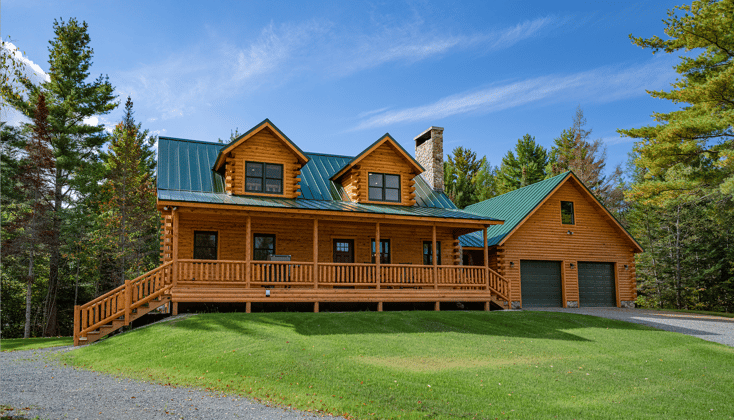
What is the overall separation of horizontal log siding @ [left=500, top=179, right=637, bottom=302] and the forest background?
2067mm

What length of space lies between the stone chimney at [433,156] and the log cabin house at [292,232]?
48.7 inches

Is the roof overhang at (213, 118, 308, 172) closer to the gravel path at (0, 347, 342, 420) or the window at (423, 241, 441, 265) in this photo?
the window at (423, 241, 441, 265)

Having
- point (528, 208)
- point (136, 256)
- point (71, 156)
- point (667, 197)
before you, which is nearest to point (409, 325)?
point (528, 208)

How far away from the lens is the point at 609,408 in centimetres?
786

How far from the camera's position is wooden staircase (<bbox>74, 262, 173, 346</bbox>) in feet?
44.5

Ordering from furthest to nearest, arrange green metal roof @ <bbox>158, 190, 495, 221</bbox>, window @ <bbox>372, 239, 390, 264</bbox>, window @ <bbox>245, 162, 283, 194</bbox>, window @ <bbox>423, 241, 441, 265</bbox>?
window @ <bbox>423, 241, 441, 265</bbox> → window @ <bbox>372, 239, 390, 264</bbox> → window @ <bbox>245, 162, 283, 194</bbox> → green metal roof @ <bbox>158, 190, 495, 221</bbox>

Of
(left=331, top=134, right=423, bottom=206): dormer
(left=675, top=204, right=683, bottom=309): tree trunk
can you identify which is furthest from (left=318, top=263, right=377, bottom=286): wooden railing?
(left=675, top=204, right=683, bottom=309): tree trunk

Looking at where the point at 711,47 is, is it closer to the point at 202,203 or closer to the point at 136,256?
the point at 202,203

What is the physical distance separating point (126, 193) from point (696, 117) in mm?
30057

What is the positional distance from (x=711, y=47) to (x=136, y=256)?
31718 mm

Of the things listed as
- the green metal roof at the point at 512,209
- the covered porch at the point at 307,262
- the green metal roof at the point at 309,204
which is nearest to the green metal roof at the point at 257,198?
the green metal roof at the point at 309,204

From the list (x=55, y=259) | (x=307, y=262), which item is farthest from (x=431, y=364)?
(x=55, y=259)

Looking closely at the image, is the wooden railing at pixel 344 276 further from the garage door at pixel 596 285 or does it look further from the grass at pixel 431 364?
the garage door at pixel 596 285

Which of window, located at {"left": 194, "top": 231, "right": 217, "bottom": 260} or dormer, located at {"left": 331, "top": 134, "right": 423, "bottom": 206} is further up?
dormer, located at {"left": 331, "top": 134, "right": 423, "bottom": 206}
